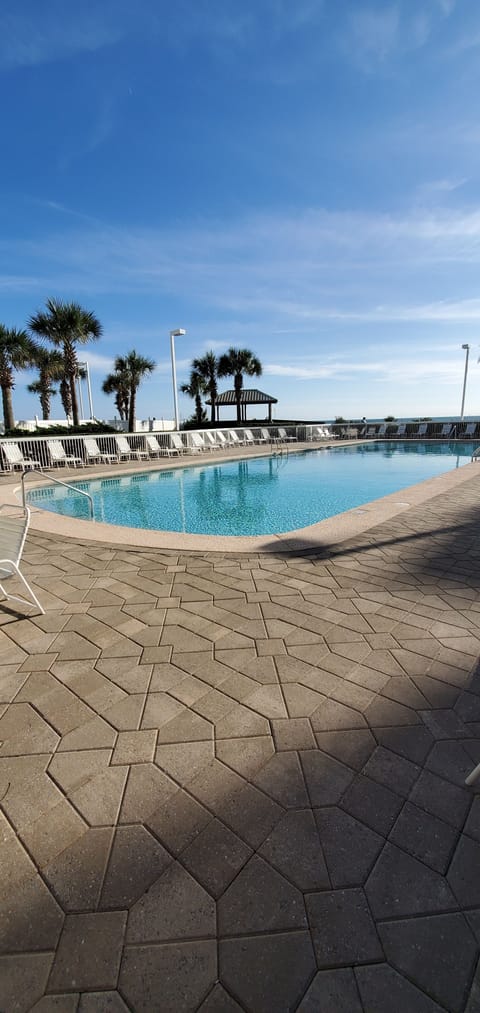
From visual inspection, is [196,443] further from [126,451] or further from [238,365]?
[238,365]

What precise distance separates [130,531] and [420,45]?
27.7ft

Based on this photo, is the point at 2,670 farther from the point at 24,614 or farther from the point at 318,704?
the point at 318,704

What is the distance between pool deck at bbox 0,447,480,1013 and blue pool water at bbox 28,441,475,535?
431 cm

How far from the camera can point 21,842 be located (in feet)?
4.69

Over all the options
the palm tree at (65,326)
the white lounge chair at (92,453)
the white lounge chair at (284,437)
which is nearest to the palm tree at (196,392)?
the white lounge chair at (284,437)

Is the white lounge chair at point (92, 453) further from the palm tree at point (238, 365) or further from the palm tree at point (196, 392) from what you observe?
the palm tree at point (196, 392)

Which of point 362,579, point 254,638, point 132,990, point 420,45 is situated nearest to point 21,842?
point 132,990

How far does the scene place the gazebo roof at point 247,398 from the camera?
37588 mm

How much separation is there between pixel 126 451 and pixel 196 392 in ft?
91.5

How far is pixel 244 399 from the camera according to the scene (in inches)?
1501

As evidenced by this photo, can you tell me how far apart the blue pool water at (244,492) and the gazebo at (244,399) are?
21.1 meters

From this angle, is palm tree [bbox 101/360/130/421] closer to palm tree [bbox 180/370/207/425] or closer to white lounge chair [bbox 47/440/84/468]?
palm tree [bbox 180/370/207/425]

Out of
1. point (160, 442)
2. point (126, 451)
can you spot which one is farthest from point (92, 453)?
point (160, 442)

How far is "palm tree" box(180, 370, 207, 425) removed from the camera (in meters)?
40.0
